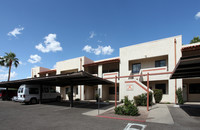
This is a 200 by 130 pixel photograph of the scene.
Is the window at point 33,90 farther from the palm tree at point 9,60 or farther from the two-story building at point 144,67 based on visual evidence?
the palm tree at point 9,60

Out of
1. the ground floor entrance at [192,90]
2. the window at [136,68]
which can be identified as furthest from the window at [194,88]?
the window at [136,68]

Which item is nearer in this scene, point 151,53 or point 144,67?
point 151,53

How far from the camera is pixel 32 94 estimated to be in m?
15.6

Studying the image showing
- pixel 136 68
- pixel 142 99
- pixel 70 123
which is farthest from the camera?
pixel 136 68

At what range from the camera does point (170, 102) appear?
14844 millimetres

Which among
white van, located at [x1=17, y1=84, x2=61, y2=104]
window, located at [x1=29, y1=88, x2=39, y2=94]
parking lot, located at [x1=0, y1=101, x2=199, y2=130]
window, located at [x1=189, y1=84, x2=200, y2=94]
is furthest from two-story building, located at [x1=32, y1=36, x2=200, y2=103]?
window, located at [x1=29, y1=88, x2=39, y2=94]

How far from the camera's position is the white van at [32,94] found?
582 inches

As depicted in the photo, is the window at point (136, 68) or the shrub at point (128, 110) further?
the window at point (136, 68)

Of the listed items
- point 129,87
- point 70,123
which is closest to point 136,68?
point 129,87

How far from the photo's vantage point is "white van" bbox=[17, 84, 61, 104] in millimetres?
14789

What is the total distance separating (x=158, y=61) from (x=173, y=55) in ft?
8.03

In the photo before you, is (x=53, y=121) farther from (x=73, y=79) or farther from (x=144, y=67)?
(x=144, y=67)

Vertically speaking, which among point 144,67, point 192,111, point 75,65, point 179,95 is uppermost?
point 75,65

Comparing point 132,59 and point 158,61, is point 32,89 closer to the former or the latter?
point 132,59
